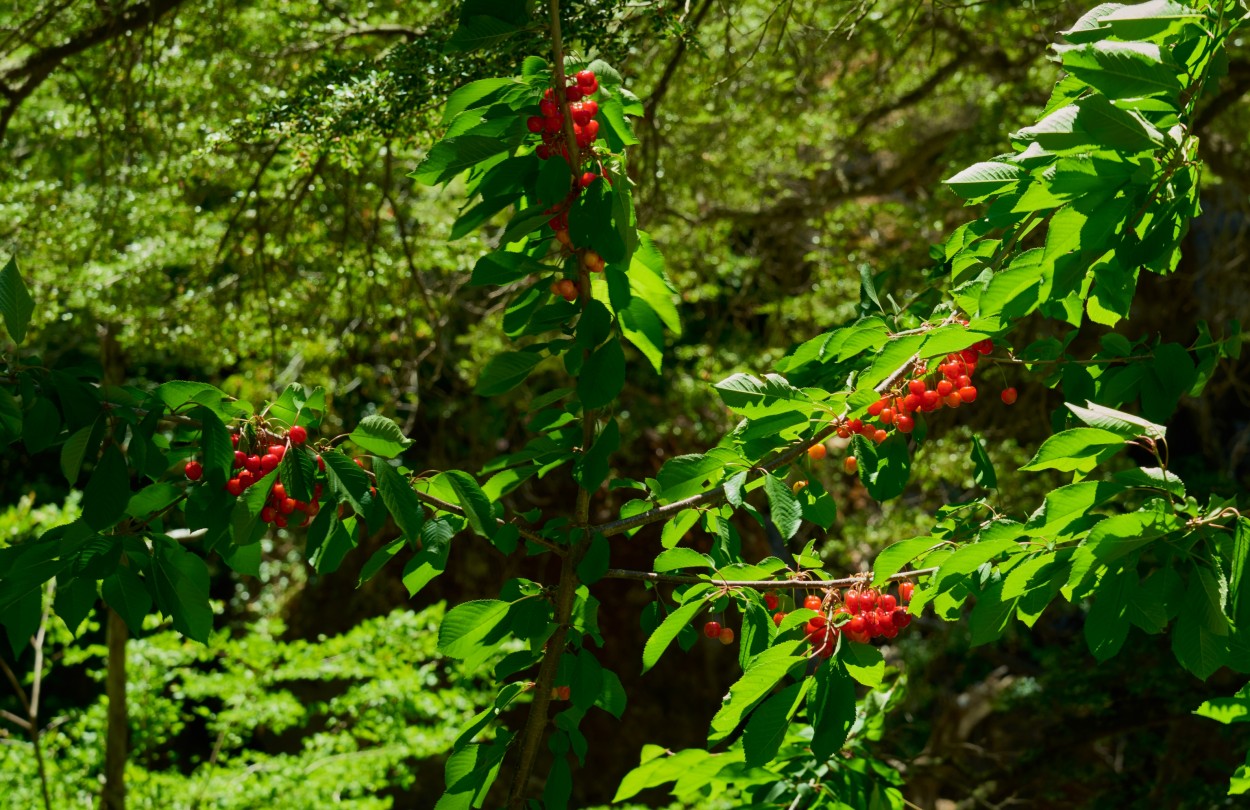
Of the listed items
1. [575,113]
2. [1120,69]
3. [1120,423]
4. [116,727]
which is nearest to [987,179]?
[1120,69]

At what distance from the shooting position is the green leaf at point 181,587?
4.19 ft

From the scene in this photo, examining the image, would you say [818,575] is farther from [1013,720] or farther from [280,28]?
[1013,720]

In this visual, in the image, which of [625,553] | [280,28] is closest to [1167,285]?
[625,553]

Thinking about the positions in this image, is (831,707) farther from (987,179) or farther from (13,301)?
(13,301)

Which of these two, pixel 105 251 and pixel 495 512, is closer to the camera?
pixel 495 512

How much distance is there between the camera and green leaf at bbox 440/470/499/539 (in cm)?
131

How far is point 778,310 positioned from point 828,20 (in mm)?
1656

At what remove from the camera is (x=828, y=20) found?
15.9 ft

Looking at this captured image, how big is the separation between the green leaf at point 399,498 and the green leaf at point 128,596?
296 millimetres

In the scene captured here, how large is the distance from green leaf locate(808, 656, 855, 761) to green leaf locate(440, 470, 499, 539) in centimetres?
44

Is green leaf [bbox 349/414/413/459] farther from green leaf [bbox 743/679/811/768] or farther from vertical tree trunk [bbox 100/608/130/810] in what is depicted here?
vertical tree trunk [bbox 100/608/130/810]

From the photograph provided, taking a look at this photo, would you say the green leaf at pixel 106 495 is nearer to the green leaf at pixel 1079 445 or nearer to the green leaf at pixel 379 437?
the green leaf at pixel 379 437

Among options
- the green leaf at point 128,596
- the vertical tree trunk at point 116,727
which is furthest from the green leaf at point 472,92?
the vertical tree trunk at point 116,727

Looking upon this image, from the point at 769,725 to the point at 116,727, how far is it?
11.3 ft
